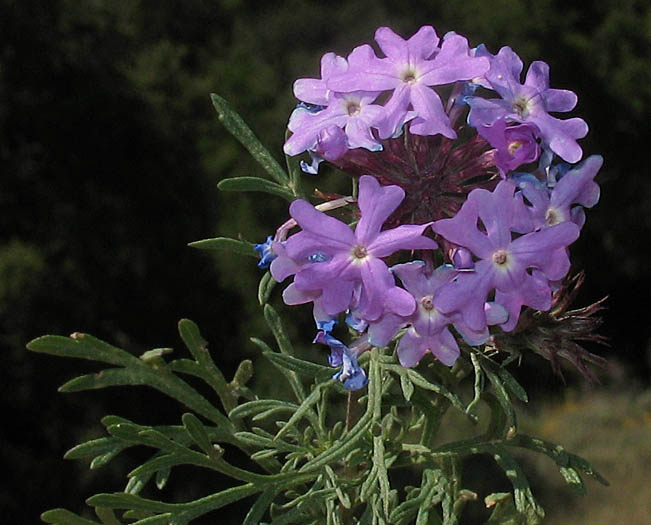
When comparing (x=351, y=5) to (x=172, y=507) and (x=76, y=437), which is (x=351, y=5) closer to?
(x=76, y=437)

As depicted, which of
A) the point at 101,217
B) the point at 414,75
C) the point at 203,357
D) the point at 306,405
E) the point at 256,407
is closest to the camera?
the point at 414,75

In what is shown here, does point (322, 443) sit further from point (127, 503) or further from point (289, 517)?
point (127, 503)

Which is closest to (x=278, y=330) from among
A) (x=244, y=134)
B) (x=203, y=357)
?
(x=203, y=357)

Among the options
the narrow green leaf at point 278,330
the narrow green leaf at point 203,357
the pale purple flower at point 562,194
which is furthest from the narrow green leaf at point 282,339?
the pale purple flower at point 562,194

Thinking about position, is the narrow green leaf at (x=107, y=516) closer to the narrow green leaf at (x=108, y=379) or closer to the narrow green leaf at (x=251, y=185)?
the narrow green leaf at (x=108, y=379)

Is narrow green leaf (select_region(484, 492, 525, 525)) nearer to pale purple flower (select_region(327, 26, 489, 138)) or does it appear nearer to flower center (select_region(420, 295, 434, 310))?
flower center (select_region(420, 295, 434, 310))

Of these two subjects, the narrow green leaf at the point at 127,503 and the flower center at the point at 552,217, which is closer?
the flower center at the point at 552,217
